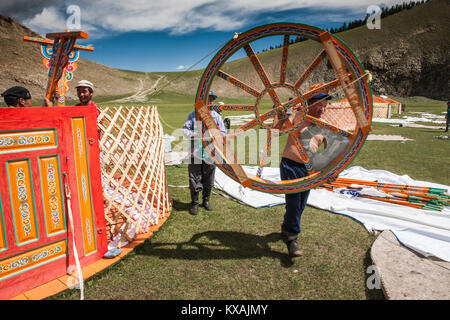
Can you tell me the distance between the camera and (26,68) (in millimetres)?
53906

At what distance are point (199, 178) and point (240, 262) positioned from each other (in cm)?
154

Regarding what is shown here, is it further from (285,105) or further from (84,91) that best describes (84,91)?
(285,105)

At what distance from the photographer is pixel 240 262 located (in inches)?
99.9

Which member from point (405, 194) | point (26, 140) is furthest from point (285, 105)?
point (405, 194)

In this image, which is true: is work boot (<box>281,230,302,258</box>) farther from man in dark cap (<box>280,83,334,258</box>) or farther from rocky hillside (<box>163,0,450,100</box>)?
rocky hillside (<box>163,0,450,100</box>)

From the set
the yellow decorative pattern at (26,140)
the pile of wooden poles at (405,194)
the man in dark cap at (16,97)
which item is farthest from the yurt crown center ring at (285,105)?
the pile of wooden poles at (405,194)

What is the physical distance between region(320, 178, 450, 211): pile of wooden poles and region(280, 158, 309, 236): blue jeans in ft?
6.76

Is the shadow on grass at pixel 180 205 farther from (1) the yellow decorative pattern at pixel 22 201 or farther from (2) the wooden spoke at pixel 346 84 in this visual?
(2) the wooden spoke at pixel 346 84

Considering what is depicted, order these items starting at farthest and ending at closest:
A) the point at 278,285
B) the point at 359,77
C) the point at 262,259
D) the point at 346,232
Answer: the point at 346,232, the point at 262,259, the point at 278,285, the point at 359,77

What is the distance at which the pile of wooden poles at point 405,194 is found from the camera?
365 centimetres

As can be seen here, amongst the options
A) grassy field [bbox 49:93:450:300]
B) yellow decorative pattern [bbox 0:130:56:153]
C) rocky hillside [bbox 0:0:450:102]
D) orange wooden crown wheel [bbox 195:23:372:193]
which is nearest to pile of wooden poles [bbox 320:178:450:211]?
grassy field [bbox 49:93:450:300]
